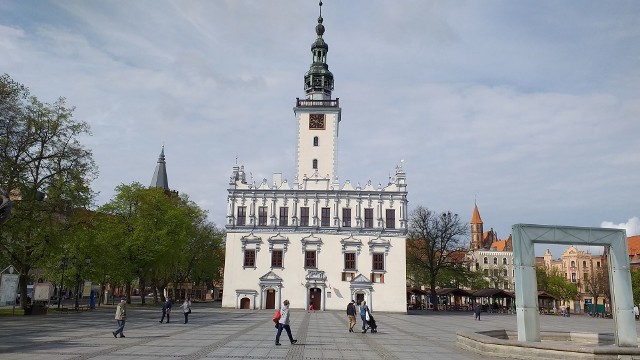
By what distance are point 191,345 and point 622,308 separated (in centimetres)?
1644

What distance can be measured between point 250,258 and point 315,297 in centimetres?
822

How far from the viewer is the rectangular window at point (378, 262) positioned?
5294cm

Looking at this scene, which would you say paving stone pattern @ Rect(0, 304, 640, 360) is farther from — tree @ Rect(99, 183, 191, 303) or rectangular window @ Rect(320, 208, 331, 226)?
rectangular window @ Rect(320, 208, 331, 226)

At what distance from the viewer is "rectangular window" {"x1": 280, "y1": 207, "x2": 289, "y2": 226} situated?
54375 millimetres

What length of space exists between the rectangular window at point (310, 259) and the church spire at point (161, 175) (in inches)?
2083

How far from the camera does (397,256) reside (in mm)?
53219

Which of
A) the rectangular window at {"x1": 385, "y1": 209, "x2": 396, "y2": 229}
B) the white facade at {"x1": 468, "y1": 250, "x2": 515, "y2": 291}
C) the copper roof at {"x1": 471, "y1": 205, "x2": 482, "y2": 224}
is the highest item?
the copper roof at {"x1": 471, "y1": 205, "x2": 482, "y2": 224}

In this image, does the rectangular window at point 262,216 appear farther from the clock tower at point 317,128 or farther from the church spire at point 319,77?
the church spire at point 319,77

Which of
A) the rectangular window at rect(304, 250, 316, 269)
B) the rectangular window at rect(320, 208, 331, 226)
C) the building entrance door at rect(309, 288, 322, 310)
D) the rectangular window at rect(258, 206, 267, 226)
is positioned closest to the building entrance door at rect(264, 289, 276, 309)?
the building entrance door at rect(309, 288, 322, 310)

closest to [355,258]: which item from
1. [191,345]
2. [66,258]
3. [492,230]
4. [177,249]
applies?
[177,249]

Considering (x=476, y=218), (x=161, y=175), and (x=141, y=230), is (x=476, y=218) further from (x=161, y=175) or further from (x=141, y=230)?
(x=141, y=230)

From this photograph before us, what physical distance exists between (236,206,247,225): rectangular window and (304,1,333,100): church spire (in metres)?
17.1

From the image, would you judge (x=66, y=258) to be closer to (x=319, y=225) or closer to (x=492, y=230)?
(x=319, y=225)

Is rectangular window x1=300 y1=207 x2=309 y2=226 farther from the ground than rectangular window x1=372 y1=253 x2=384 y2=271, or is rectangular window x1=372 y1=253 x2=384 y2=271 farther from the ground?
rectangular window x1=300 y1=207 x2=309 y2=226
